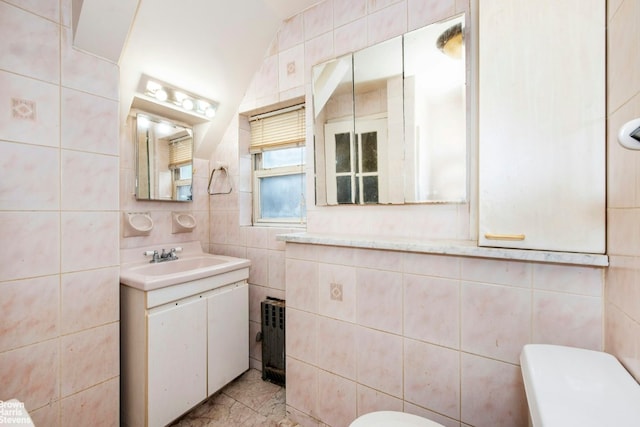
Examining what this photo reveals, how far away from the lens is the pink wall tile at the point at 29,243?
3.54ft

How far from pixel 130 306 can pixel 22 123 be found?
0.93m

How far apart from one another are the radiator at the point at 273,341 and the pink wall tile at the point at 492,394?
1.12 metres

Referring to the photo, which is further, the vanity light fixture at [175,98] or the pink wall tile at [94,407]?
the vanity light fixture at [175,98]

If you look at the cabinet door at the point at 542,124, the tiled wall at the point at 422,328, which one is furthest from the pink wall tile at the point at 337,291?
the cabinet door at the point at 542,124

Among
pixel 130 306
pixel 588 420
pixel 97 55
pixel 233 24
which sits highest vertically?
pixel 233 24

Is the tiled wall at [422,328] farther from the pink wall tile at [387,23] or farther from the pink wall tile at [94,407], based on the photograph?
the pink wall tile at [387,23]

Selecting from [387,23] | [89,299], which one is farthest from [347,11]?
[89,299]

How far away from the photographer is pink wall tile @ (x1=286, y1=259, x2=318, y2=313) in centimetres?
145

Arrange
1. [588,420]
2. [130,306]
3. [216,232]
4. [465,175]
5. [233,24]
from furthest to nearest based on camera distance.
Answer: [216,232] < [233,24] < [130,306] < [465,175] < [588,420]

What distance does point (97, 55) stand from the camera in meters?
1.29

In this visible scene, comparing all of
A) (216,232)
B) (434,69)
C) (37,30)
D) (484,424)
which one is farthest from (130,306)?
(434,69)

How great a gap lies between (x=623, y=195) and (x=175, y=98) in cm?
222

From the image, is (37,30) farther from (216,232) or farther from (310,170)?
(216,232)

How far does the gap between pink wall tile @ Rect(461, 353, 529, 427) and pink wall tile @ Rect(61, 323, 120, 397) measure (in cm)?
161
